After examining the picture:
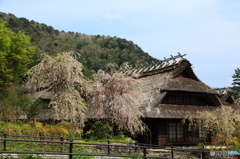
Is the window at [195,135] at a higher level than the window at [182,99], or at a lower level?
lower

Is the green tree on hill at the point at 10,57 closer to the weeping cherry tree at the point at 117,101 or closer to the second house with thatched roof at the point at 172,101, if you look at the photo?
the weeping cherry tree at the point at 117,101

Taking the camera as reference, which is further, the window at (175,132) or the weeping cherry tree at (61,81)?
the window at (175,132)

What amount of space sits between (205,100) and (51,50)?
44883 millimetres

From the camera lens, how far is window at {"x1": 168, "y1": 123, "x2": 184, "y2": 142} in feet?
78.0

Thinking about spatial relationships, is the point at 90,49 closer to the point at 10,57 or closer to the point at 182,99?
the point at 10,57

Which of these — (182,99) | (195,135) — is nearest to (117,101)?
(182,99)

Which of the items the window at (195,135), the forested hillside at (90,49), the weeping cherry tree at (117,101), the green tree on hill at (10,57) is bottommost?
the window at (195,135)

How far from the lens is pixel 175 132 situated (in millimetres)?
24109

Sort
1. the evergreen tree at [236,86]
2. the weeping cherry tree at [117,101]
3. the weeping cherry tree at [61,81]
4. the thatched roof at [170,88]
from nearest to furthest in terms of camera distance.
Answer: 1. the weeping cherry tree at [61,81]
2. the weeping cherry tree at [117,101]
3. the thatched roof at [170,88]
4. the evergreen tree at [236,86]

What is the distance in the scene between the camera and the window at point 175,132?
2377 centimetres

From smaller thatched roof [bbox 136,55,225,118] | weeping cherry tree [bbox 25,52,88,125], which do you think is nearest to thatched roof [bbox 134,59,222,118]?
smaller thatched roof [bbox 136,55,225,118]

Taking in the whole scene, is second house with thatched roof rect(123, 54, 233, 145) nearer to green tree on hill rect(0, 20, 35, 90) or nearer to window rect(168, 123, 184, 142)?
window rect(168, 123, 184, 142)

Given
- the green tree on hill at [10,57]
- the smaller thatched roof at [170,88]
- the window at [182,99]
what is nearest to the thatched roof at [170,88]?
the smaller thatched roof at [170,88]

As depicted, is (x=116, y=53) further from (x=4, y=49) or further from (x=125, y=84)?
(x=125, y=84)
